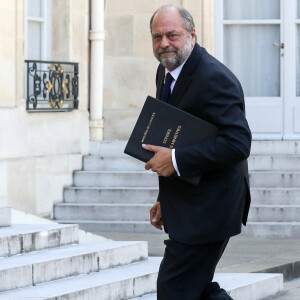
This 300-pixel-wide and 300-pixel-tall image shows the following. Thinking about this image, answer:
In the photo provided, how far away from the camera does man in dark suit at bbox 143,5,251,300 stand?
4887 mm

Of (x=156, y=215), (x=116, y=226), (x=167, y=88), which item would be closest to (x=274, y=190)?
(x=116, y=226)

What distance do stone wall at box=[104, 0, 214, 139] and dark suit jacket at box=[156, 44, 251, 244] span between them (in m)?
8.36

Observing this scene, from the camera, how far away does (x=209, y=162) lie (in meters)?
4.89

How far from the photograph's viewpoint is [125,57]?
13.4 meters

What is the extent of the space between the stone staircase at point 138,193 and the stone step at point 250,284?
2.67 meters

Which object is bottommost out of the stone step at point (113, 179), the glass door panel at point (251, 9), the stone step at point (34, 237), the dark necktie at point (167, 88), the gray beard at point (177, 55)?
the stone step at point (34, 237)

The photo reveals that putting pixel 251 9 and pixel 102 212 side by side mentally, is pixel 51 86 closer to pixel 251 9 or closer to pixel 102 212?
pixel 102 212

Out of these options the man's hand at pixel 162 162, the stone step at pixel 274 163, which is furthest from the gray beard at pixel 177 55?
the stone step at pixel 274 163

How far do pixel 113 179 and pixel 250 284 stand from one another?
13.6ft

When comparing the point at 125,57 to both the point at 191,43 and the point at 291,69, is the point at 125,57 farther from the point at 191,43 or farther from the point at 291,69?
the point at 191,43

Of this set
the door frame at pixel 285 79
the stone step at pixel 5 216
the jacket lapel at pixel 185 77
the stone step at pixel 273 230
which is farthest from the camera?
the door frame at pixel 285 79

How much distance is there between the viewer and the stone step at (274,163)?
12547 millimetres

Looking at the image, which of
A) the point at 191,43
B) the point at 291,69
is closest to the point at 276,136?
the point at 291,69

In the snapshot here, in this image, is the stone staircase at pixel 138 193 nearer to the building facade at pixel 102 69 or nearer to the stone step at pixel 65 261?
the building facade at pixel 102 69
